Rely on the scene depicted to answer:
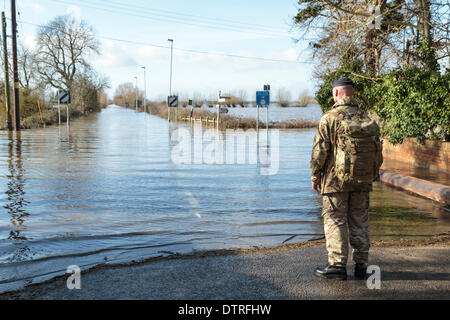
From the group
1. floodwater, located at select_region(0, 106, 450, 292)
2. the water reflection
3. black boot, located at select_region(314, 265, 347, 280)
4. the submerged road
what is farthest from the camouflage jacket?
the water reflection

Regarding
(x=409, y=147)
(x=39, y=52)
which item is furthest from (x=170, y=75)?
(x=409, y=147)

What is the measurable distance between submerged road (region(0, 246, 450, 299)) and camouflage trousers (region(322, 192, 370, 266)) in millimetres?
268

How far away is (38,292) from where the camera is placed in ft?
13.6

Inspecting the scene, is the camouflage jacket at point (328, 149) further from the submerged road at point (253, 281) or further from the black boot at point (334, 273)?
the submerged road at point (253, 281)

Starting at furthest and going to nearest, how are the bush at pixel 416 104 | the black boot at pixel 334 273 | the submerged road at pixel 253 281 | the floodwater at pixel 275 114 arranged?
1. the floodwater at pixel 275 114
2. the bush at pixel 416 104
3. the black boot at pixel 334 273
4. the submerged road at pixel 253 281

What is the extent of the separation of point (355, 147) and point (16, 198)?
23.3ft

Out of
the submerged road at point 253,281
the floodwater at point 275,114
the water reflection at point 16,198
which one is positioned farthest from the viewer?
the floodwater at point 275,114

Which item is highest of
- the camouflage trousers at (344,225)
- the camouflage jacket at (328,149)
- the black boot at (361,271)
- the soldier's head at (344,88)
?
the soldier's head at (344,88)

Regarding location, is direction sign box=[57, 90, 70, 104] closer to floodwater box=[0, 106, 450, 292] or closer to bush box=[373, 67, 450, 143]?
floodwater box=[0, 106, 450, 292]

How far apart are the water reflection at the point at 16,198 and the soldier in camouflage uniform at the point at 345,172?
4.22 metres

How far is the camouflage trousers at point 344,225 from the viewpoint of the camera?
455 centimetres

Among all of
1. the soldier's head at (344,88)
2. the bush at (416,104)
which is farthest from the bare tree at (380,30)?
the soldier's head at (344,88)

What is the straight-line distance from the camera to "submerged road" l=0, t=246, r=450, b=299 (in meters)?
4.12

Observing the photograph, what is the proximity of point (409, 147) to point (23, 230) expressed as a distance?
40.2ft
